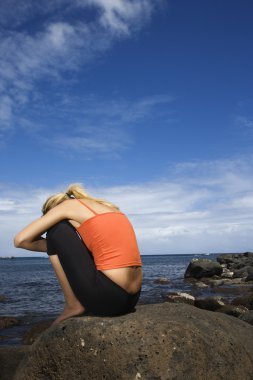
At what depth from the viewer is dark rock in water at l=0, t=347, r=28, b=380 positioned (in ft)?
20.2

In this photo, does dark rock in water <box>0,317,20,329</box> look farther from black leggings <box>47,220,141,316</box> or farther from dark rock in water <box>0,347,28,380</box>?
black leggings <box>47,220,141,316</box>

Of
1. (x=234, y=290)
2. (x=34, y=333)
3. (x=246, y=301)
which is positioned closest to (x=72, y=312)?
(x=34, y=333)

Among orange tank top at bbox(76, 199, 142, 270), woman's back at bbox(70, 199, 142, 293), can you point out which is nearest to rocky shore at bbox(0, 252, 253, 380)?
woman's back at bbox(70, 199, 142, 293)

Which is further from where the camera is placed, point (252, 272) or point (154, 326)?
point (252, 272)

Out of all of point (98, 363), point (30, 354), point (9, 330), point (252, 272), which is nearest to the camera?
point (98, 363)

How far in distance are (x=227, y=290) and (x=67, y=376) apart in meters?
22.3

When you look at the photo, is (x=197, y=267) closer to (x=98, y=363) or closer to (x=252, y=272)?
(x=252, y=272)

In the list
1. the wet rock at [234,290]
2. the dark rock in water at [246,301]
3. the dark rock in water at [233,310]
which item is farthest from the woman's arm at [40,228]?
the wet rock at [234,290]

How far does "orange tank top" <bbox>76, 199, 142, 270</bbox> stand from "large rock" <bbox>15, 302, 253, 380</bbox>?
0.64 metres

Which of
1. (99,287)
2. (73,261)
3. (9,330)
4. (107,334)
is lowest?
(9,330)

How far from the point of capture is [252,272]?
98.1ft

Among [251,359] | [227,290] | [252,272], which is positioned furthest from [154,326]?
[252,272]

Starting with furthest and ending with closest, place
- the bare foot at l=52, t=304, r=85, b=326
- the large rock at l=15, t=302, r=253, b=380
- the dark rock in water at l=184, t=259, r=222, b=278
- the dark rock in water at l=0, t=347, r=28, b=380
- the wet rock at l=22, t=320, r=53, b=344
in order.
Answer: the dark rock in water at l=184, t=259, r=222, b=278 → the wet rock at l=22, t=320, r=53, b=344 → the dark rock in water at l=0, t=347, r=28, b=380 → the bare foot at l=52, t=304, r=85, b=326 → the large rock at l=15, t=302, r=253, b=380

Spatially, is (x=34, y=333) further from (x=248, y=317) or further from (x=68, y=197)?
(x=68, y=197)
